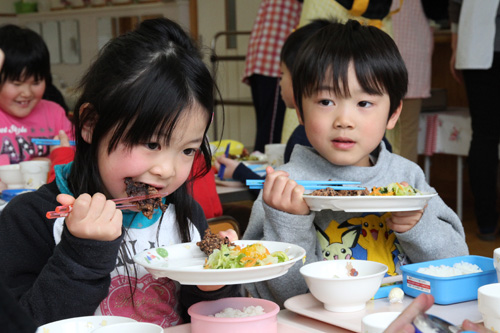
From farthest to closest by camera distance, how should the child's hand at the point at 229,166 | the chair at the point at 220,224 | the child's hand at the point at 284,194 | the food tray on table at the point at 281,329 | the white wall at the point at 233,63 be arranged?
the white wall at the point at 233,63 → the child's hand at the point at 229,166 → the chair at the point at 220,224 → the child's hand at the point at 284,194 → the food tray on table at the point at 281,329

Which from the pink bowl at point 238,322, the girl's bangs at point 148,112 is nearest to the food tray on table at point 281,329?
the pink bowl at point 238,322

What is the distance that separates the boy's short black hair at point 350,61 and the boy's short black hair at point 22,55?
5.47ft

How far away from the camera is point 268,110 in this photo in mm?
4375

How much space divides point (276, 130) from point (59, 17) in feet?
20.1

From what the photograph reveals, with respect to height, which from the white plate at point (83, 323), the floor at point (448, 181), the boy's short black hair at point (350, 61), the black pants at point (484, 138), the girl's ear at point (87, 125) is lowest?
the floor at point (448, 181)

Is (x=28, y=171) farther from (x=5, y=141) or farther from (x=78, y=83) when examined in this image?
(x=78, y=83)

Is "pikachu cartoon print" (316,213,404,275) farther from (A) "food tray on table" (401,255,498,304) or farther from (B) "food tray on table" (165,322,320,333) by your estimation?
(B) "food tray on table" (165,322,320,333)

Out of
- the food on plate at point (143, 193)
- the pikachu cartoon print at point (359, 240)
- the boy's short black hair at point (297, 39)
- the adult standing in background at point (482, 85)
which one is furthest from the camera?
the adult standing in background at point (482, 85)

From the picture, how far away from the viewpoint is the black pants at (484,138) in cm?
389

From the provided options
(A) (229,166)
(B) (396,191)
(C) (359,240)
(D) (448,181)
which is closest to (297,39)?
(A) (229,166)

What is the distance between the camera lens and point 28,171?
226 centimetres

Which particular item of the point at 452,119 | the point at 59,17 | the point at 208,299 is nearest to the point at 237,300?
the point at 208,299

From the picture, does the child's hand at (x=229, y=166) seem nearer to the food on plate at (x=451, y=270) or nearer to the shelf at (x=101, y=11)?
the food on plate at (x=451, y=270)

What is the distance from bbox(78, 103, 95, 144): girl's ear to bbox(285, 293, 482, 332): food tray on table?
0.50 meters
